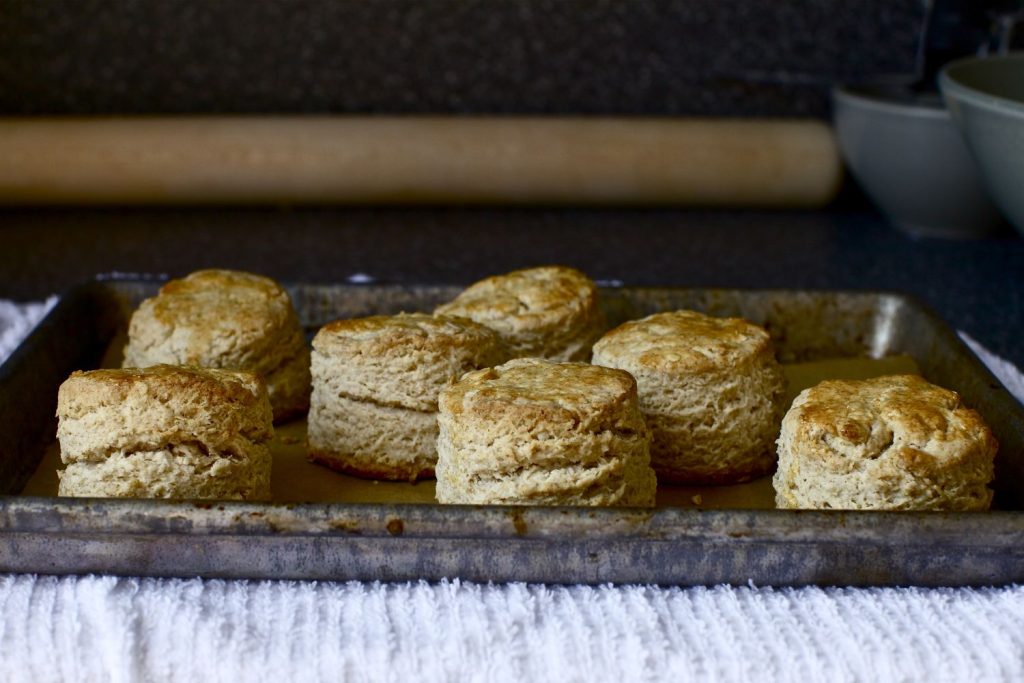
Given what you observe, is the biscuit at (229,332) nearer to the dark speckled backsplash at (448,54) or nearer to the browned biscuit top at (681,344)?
the browned biscuit top at (681,344)

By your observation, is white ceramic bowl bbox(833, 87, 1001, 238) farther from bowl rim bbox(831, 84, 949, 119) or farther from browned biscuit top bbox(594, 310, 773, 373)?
browned biscuit top bbox(594, 310, 773, 373)

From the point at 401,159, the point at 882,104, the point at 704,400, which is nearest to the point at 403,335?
the point at 704,400

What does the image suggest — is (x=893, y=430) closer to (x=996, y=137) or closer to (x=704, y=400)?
(x=704, y=400)

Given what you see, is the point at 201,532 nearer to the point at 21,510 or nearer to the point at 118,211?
the point at 21,510

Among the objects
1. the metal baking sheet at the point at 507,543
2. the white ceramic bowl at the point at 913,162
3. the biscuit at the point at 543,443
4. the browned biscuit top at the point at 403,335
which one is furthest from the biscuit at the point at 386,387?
the white ceramic bowl at the point at 913,162

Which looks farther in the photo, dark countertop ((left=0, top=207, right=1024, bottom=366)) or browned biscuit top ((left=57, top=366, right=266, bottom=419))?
dark countertop ((left=0, top=207, right=1024, bottom=366))

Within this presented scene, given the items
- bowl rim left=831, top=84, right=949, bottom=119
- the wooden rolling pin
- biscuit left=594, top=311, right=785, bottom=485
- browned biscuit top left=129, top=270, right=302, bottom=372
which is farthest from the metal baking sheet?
the wooden rolling pin
